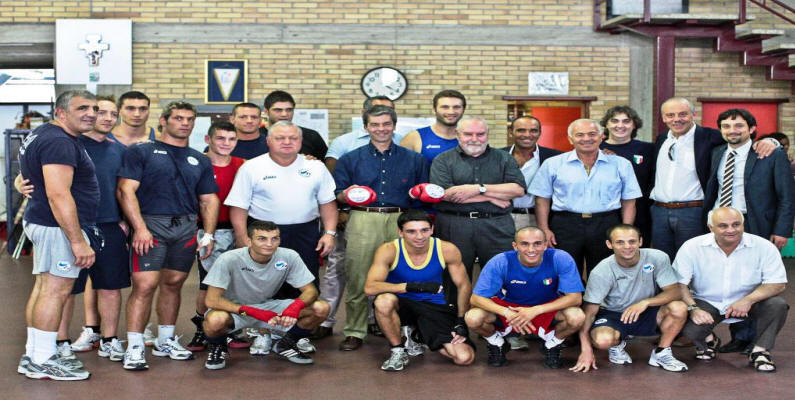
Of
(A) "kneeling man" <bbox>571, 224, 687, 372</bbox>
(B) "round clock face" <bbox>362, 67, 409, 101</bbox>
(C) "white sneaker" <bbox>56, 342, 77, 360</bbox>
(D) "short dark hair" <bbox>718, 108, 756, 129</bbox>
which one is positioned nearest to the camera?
(C) "white sneaker" <bbox>56, 342, 77, 360</bbox>

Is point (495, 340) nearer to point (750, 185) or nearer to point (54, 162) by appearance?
point (750, 185)

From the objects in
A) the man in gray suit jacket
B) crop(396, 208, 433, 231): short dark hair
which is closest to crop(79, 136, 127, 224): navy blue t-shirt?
crop(396, 208, 433, 231): short dark hair

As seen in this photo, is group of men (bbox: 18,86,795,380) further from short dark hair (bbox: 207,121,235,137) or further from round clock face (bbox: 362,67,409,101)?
round clock face (bbox: 362,67,409,101)

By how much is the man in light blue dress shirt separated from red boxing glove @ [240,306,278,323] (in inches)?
78.7

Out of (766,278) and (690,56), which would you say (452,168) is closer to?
(766,278)

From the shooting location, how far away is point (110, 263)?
4.97 meters

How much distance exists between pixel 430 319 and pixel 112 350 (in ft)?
6.45

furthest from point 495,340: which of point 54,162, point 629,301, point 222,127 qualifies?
point 54,162

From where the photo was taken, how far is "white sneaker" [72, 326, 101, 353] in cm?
530

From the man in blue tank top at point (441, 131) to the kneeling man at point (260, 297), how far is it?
1.33 m

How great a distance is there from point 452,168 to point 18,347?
3.12m

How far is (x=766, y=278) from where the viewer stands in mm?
5082

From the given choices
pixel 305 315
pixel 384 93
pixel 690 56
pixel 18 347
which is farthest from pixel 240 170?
pixel 690 56

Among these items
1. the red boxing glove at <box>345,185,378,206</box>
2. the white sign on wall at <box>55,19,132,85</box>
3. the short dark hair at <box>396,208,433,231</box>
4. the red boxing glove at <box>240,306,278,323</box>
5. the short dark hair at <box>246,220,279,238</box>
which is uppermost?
the white sign on wall at <box>55,19,132,85</box>
